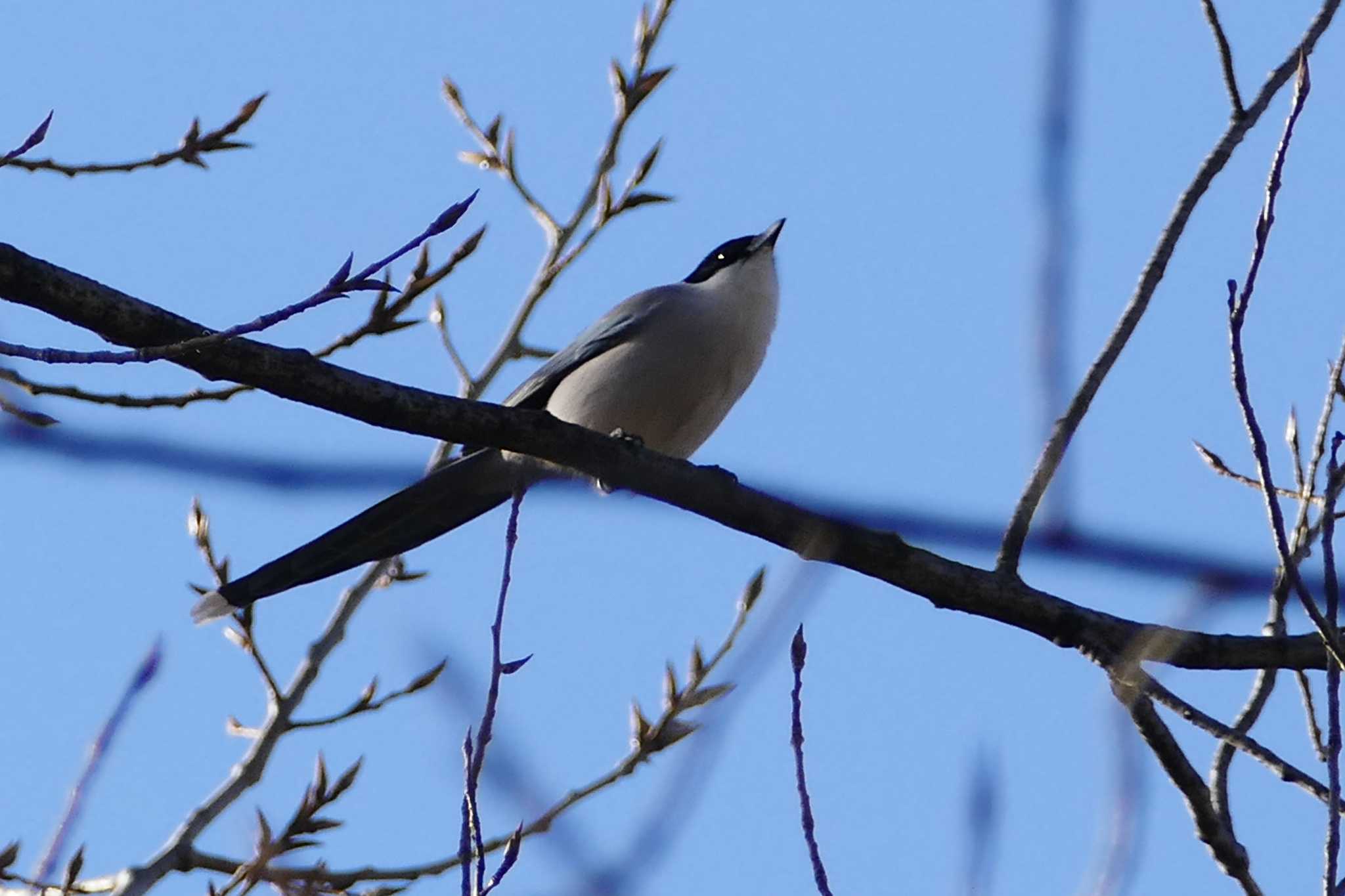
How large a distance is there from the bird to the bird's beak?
8 centimetres

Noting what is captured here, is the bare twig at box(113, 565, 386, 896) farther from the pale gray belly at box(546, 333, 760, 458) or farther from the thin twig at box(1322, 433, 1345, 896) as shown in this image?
the thin twig at box(1322, 433, 1345, 896)

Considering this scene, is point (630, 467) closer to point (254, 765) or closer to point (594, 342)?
point (254, 765)

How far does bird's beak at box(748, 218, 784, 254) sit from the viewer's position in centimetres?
663

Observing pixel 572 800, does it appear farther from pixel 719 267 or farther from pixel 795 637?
pixel 719 267

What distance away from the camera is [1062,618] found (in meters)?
3.24

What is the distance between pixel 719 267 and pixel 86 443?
216 inches

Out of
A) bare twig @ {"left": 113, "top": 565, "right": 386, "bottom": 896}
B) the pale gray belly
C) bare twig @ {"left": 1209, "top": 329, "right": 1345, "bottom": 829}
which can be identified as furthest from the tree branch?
the pale gray belly

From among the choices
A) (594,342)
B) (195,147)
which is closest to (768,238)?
(594,342)

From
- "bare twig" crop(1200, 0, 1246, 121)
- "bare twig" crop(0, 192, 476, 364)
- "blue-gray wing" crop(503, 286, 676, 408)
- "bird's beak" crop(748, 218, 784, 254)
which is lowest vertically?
"bare twig" crop(0, 192, 476, 364)

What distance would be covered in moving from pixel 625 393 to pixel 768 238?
4.81ft

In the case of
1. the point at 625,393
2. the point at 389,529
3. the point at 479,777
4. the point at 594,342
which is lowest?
the point at 479,777

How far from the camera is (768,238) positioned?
22.0ft

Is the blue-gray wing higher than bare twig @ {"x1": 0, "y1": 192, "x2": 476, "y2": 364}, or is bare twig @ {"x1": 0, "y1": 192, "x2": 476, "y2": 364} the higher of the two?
the blue-gray wing

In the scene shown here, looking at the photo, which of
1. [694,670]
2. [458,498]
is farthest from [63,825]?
[458,498]
